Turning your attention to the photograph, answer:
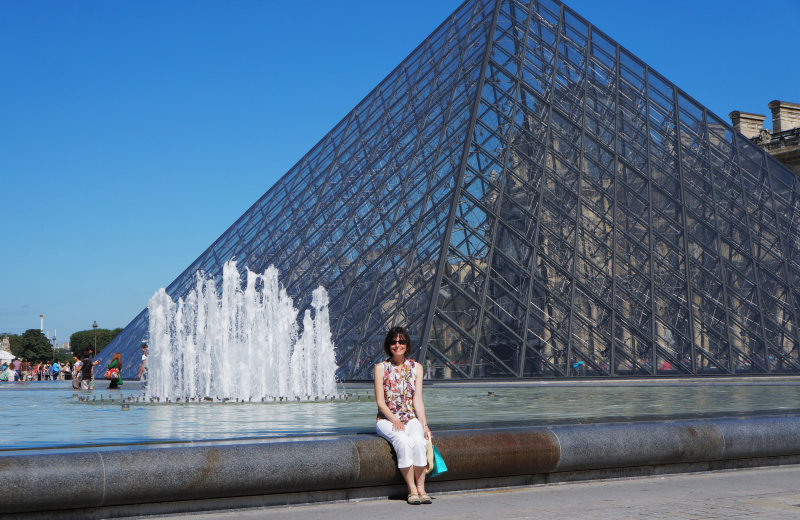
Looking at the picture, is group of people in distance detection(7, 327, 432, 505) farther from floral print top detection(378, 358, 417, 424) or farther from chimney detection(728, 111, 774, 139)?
chimney detection(728, 111, 774, 139)

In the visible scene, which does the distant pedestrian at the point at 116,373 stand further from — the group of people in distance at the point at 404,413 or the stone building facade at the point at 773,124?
the stone building facade at the point at 773,124

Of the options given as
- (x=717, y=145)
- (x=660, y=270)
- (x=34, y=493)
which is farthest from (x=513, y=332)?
(x=34, y=493)

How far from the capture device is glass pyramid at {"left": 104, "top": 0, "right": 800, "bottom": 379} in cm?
1681

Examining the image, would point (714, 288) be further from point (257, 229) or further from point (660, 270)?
point (257, 229)

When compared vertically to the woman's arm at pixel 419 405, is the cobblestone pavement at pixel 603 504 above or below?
below

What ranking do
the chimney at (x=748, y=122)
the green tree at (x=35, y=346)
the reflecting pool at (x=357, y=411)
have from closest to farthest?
the reflecting pool at (x=357, y=411) < the chimney at (x=748, y=122) < the green tree at (x=35, y=346)

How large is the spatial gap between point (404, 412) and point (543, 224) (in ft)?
42.3

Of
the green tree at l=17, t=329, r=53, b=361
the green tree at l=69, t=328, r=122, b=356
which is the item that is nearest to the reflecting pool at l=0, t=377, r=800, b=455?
the green tree at l=17, t=329, r=53, b=361

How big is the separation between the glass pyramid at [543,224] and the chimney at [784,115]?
17.3 meters

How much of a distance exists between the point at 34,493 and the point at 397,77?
74.3 ft

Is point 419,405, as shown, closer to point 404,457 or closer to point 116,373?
point 404,457

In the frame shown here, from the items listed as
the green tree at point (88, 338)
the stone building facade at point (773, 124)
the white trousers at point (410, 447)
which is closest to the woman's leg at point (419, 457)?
the white trousers at point (410, 447)

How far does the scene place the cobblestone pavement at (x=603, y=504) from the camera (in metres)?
5.06

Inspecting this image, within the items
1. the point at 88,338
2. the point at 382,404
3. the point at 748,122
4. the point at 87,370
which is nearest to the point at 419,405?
the point at 382,404
